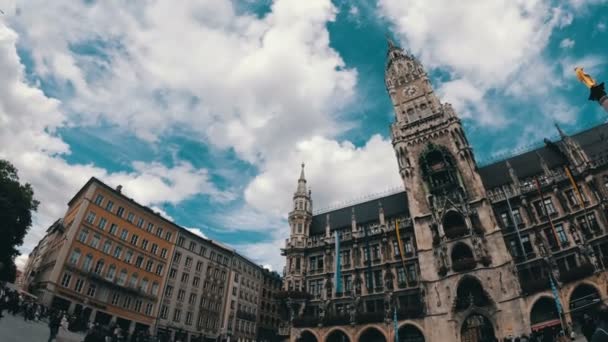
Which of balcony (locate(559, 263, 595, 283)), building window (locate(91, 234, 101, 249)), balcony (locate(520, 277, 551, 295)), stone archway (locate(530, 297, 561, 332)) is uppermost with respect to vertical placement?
building window (locate(91, 234, 101, 249))

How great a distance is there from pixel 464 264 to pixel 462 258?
2228 mm

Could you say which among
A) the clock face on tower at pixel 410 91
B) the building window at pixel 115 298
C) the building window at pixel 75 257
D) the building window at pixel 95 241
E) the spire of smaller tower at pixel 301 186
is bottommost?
the building window at pixel 115 298

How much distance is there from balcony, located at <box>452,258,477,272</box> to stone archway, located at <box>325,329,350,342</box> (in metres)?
17.4

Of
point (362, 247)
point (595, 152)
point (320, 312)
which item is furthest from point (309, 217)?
point (595, 152)

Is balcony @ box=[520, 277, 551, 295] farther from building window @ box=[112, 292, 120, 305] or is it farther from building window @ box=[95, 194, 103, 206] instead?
building window @ box=[95, 194, 103, 206]

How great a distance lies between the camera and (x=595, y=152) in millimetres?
37875

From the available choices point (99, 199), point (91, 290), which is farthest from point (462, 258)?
point (99, 199)

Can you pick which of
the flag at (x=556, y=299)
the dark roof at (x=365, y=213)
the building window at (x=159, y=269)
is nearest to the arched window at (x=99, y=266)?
the building window at (x=159, y=269)

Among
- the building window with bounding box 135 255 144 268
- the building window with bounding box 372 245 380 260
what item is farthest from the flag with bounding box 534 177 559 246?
the building window with bounding box 135 255 144 268

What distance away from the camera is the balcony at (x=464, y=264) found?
35.8 meters

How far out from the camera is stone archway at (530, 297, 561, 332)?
3063cm

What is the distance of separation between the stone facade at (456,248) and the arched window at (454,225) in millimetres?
127

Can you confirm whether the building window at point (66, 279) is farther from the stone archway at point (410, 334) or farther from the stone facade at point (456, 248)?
the stone archway at point (410, 334)

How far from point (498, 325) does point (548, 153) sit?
25658 millimetres
